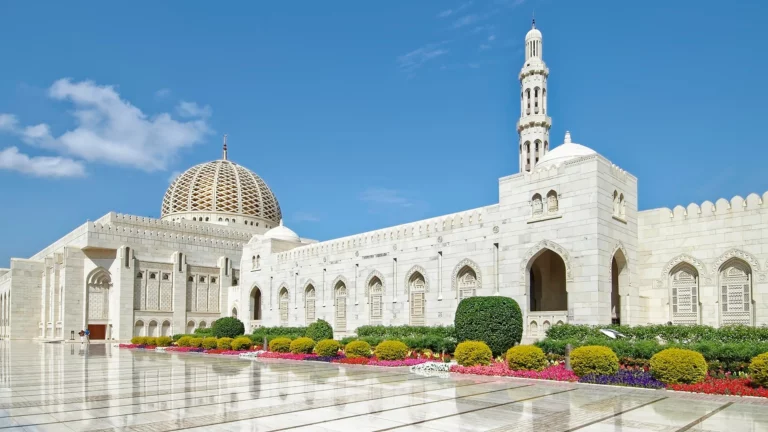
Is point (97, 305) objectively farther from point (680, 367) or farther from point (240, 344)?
point (680, 367)

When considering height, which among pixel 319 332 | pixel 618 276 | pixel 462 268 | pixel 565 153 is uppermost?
pixel 565 153

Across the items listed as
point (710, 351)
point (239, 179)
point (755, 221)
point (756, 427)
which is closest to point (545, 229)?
point (755, 221)

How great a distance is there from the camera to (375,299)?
29.4m

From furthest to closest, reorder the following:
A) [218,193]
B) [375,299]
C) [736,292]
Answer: [218,193] → [375,299] → [736,292]

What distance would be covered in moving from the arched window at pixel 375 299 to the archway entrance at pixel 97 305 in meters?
18.5

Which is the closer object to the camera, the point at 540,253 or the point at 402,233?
the point at 540,253

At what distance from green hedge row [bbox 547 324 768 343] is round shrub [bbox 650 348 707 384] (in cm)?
384

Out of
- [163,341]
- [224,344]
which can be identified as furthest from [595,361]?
[163,341]

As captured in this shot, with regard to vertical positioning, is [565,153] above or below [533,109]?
below

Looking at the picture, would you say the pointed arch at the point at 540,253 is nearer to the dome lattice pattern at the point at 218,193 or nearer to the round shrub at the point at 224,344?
the round shrub at the point at 224,344

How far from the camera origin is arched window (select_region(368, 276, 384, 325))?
29062 millimetres

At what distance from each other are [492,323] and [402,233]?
1002cm

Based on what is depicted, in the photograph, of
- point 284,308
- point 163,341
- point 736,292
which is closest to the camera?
point 736,292

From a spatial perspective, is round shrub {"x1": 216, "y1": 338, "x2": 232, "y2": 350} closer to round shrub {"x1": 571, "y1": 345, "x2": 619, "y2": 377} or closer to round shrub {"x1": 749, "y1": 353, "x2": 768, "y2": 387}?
round shrub {"x1": 571, "y1": 345, "x2": 619, "y2": 377}
